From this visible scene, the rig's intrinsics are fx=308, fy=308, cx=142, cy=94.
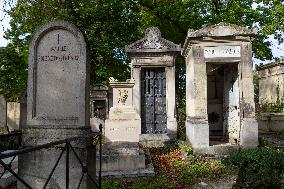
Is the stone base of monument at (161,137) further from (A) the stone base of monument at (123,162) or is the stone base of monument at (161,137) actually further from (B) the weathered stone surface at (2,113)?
(B) the weathered stone surface at (2,113)

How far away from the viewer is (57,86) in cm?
507

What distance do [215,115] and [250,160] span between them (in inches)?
211

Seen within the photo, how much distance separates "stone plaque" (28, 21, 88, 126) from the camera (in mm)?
5000

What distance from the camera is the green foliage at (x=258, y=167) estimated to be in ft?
17.2

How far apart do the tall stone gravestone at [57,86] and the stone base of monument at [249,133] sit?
6258 mm

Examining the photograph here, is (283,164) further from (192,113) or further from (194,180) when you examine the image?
(192,113)

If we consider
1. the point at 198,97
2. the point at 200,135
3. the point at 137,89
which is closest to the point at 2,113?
the point at 137,89

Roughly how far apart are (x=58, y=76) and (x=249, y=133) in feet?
22.5

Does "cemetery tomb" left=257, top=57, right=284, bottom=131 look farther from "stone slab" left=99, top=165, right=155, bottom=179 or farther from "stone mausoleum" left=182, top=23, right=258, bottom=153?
"stone slab" left=99, top=165, right=155, bottom=179

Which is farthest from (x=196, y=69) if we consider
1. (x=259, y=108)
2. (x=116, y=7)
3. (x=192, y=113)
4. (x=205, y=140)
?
(x=116, y=7)

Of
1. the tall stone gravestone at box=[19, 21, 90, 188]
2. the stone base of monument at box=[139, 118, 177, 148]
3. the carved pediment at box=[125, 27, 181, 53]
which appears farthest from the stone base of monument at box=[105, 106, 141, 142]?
the carved pediment at box=[125, 27, 181, 53]

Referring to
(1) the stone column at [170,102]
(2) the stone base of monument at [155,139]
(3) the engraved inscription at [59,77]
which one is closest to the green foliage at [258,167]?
(3) the engraved inscription at [59,77]

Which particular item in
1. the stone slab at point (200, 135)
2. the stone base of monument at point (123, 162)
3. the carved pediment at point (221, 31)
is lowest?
the stone base of monument at point (123, 162)

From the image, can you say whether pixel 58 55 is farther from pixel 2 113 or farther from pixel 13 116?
pixel 13 116
